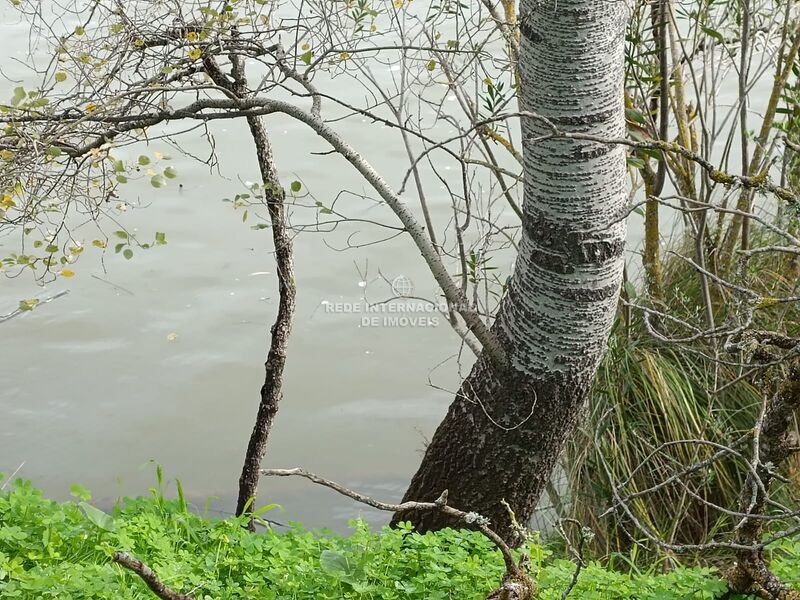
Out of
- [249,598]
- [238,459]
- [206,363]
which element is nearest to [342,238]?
[206,363]

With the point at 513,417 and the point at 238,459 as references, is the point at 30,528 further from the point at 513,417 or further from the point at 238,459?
the point at 238,459

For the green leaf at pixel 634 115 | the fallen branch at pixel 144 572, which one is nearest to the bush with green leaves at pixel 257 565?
the fallen branch at pixel 144 572

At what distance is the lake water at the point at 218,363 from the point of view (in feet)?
15.3

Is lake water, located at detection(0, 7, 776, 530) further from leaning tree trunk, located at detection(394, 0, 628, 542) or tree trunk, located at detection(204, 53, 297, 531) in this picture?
leaning tree trunk, located at detection(394, 0, 628, 542)

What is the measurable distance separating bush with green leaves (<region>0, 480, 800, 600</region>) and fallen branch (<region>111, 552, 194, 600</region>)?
0.33 m

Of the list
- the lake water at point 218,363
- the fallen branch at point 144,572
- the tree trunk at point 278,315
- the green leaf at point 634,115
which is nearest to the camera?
the fallen branch at point 144,572

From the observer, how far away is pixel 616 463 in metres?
3.63

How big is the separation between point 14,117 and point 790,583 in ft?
7.29

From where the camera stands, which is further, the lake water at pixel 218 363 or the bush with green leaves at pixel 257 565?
the lake water at pixel 218 363

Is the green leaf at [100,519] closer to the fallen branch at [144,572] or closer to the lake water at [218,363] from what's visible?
the fallen branch at [144,572]

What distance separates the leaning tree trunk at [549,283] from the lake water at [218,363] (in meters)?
1.76

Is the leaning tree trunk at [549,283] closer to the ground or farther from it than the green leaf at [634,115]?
closer to the ground

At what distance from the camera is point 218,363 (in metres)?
5.11

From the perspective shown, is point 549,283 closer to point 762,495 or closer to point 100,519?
point 762,495
